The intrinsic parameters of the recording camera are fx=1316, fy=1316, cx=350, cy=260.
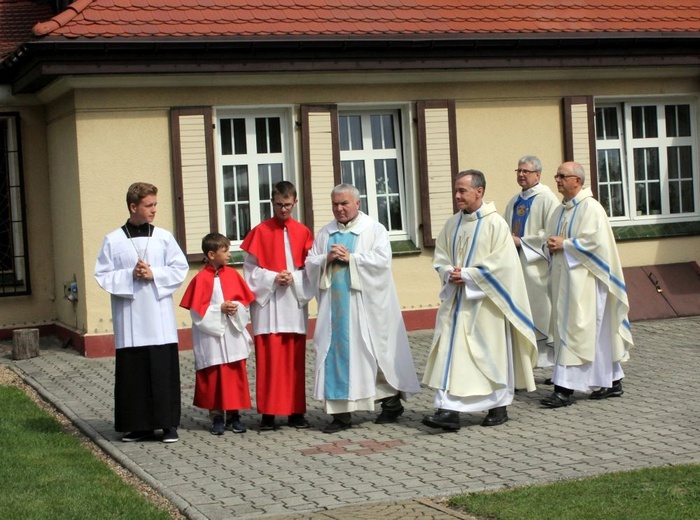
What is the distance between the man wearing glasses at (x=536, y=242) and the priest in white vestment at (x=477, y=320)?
211cm

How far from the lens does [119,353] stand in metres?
10.1

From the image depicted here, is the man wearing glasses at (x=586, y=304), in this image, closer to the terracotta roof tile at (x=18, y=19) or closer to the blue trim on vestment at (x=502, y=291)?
the blue trim on vestment at (x=502, y=291)

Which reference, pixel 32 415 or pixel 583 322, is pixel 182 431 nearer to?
pixel 32 415

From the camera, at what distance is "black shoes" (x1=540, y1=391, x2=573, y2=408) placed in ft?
36.1

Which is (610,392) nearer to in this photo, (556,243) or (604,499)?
(556,243)

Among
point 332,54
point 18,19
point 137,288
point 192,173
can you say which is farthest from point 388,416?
point 18,19

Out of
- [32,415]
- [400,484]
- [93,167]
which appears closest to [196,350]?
[32,415]

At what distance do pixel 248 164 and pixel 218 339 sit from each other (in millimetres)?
6033

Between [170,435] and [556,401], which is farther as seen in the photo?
[556,401]

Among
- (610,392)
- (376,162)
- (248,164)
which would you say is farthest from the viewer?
(376,162)

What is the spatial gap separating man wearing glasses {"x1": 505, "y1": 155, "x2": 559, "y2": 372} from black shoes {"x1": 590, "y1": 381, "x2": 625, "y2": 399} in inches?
44.5

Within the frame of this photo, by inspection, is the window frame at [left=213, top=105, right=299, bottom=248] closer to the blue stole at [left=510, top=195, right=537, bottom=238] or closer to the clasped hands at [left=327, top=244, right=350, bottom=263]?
the blue stole at [left=510, top=195, right=537, bottom=238]

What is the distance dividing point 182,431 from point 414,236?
6609 mm

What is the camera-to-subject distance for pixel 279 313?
10.6m
